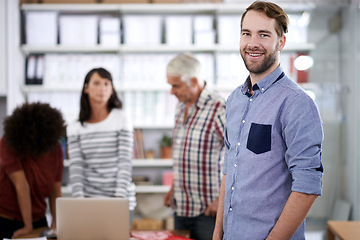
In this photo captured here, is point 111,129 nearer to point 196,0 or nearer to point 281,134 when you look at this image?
point 281,134

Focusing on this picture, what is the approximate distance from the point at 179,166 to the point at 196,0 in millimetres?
2087

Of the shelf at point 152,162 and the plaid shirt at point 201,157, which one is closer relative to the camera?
the plaid shirt at point 201,157

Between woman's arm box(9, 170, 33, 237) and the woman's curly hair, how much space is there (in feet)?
0.40

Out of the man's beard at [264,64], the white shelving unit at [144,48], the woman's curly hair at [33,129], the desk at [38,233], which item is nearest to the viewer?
the man's beard at [264,64]

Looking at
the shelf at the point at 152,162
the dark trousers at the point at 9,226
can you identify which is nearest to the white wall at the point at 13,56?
the shelf at the point at 152,162

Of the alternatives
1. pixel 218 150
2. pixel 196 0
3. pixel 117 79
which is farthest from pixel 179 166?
pixel 196 0

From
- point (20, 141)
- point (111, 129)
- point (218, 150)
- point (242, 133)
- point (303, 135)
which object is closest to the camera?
point (303, 135)

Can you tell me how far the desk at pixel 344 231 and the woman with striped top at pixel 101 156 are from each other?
1.23m

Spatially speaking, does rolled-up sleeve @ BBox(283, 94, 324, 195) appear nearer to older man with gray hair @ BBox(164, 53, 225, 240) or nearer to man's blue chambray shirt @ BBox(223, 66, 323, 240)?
man's blue chambray shirt @ BBox(223, 66, 323, 240)

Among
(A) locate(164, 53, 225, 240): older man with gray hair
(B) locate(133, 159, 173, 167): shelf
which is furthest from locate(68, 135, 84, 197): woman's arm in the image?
(B) locate(133, 159, 173, 167): shelf

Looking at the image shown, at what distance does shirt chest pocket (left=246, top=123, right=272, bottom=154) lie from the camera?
4.54 ft

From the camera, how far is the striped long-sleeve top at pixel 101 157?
247 centimetres

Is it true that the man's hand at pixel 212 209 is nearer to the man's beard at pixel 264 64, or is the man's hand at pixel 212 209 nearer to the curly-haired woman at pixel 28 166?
the curly-haired woman at pixel 28 166

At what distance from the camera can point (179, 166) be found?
242 cm
